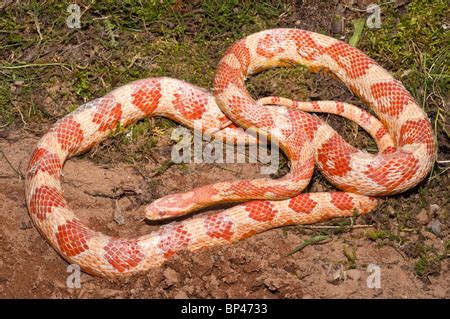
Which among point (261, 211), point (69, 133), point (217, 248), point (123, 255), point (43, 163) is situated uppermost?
point (69, 133)

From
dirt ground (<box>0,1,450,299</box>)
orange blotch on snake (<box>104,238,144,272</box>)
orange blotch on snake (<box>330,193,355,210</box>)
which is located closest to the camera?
dirt ground (<box>0,1,450,299</box>)

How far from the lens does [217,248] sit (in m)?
7.07

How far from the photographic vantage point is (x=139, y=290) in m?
6.71

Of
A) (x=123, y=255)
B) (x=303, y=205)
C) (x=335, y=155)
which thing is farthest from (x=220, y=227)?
(x=335, y=155)

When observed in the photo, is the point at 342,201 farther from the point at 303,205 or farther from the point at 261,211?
the point at 261,211

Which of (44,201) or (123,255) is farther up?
(44,201)

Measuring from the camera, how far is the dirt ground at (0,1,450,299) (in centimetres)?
670

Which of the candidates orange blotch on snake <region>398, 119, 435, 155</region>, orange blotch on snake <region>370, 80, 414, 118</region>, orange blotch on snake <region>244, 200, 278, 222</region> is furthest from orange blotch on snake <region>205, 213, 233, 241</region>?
orange blotch on snake <region>370, 80, 414, 118</region>

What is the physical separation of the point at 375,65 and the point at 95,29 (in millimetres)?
4274

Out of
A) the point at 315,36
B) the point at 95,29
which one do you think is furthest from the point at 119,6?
the point at 315,36

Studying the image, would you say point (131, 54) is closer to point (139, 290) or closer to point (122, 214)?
point (122, 214)

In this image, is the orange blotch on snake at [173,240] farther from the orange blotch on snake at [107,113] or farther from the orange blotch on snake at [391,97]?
the orange blotch on snake at [391,97]

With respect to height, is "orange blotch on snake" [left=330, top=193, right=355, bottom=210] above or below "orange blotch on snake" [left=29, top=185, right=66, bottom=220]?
below

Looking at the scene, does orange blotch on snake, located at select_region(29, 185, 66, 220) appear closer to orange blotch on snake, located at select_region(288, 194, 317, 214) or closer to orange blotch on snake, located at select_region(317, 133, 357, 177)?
orange blotch on snake, located at select_region(288, 194, 317, 214)
